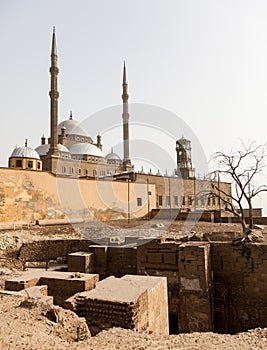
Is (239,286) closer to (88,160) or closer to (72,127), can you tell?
(88,160)

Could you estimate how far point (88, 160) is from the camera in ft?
137

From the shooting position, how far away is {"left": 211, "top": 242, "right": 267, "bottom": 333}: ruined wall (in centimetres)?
828

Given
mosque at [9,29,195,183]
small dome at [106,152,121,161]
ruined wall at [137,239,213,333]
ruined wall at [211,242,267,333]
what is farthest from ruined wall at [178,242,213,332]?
small dome at [106,152,121,161]

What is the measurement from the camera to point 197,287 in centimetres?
816

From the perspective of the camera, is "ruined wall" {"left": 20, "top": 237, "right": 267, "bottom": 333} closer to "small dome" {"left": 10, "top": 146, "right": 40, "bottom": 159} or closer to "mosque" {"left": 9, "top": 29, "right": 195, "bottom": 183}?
"mosque" {"left": 9, "top": 29, "right": 195, "bottom": 183}

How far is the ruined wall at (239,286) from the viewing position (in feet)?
27.2

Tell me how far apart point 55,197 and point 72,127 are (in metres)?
28.9

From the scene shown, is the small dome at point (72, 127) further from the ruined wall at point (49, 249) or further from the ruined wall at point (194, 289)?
the ruined wall at point (194, 289)

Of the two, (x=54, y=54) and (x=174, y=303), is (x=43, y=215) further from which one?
(x=54, y=54)

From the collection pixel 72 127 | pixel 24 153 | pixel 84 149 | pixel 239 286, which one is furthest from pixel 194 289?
pixel 72 127

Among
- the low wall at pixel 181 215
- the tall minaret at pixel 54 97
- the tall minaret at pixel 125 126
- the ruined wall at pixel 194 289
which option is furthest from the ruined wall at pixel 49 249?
the tall minaret at pixel 125 126

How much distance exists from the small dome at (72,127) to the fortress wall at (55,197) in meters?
22.3

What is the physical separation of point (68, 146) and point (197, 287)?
127 feet

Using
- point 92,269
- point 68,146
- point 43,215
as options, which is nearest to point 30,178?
point 43,215
